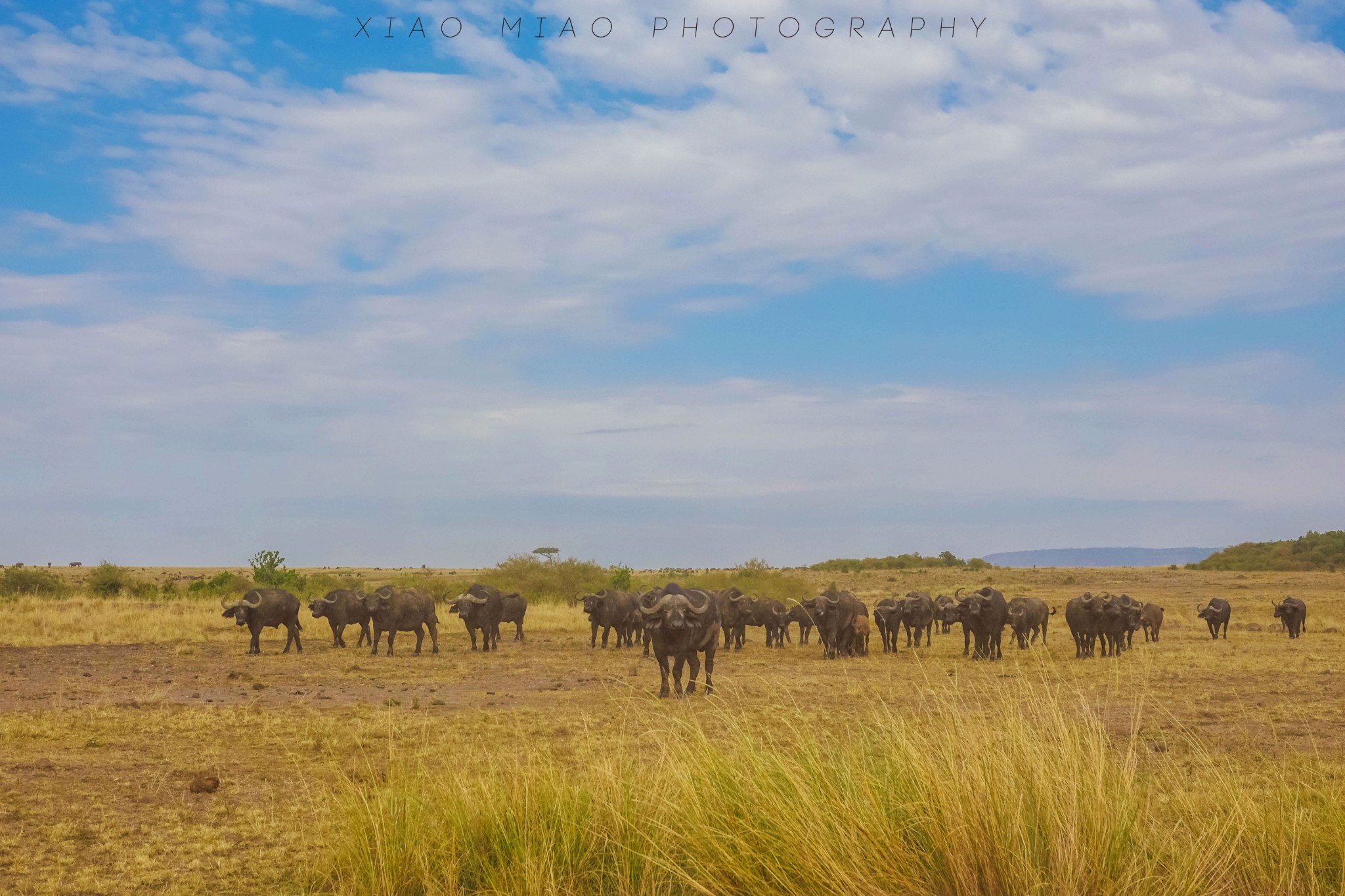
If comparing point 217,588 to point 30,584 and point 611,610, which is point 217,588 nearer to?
point 30,584

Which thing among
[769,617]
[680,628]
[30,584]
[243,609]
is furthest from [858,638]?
[30,584]

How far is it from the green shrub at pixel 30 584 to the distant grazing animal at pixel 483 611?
89.6 ft

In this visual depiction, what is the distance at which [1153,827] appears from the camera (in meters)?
6.25

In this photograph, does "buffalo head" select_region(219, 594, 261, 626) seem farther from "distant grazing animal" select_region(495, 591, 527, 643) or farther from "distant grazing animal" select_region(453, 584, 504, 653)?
"distant grazing animal" select_region(495, 591, 527, 643)

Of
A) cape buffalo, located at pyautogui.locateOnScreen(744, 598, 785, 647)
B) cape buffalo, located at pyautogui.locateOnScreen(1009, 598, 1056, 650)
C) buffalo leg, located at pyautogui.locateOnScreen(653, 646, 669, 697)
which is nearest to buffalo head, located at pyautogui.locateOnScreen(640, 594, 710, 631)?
buffalo leg, located at pyautogui.locateOnScreen(653, 646, 669, 697)

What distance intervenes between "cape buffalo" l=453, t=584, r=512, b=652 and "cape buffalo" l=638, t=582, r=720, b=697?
436 inches

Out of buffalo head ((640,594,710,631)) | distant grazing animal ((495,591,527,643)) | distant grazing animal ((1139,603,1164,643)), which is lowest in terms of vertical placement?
distant grazing animal ((1139,603,1164,643))

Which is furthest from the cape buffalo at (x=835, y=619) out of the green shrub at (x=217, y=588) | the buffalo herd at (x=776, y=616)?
the green shrub at (x=217, y=588)

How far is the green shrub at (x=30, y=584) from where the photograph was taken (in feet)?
152

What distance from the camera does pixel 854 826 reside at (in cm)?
569

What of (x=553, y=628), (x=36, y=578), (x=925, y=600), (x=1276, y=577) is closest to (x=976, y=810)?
(x=925, y=600)

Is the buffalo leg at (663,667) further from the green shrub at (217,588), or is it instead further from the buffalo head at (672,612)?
the green shrub at (217,588)

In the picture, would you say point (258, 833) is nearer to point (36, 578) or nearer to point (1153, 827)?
point (1153, 827)

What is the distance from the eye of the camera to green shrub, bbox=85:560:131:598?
4681cm
